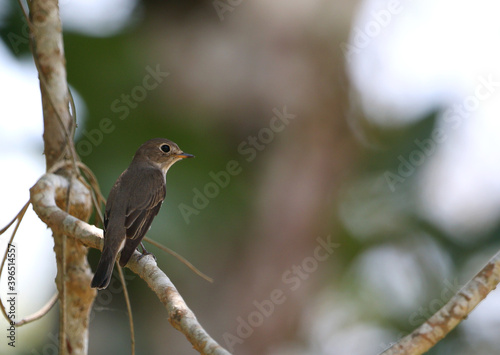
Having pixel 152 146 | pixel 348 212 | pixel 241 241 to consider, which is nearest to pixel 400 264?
pixel 348 212

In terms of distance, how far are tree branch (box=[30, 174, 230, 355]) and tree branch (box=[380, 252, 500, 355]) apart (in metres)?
0.70

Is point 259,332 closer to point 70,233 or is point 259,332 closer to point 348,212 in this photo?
point 348,212

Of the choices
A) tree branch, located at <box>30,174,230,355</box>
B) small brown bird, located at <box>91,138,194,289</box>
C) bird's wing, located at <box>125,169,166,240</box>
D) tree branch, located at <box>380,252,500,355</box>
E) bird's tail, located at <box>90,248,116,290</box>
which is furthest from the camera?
bird's wing, located at <box>125,169,166,240</box>

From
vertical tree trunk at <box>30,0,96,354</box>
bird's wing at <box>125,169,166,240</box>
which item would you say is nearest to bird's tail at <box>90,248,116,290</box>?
vertical tree trunk at <box>30,0,96,354</box>

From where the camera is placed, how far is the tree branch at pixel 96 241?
2.61 meters

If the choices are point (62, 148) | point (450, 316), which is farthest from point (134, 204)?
point (450, 316)

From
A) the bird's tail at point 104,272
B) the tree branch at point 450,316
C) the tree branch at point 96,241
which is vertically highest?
the tree branch at point 450,316

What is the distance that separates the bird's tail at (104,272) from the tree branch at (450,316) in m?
2.01

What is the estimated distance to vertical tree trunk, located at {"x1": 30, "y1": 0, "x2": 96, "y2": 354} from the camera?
3.97m

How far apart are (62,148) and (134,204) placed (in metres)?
0.70

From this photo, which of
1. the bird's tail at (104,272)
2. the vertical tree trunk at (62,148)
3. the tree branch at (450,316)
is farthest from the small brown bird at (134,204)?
the tree branch at (450,316)

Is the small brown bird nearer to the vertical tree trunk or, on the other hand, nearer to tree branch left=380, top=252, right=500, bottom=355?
the vertical tree trunk

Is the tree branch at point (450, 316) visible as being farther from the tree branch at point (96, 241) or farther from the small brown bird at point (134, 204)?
the small brown bird at point (134, 204)

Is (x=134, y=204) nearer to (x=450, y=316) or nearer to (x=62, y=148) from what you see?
(x=62, y=148)
